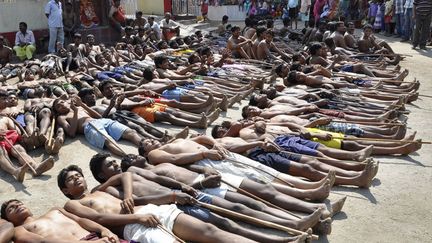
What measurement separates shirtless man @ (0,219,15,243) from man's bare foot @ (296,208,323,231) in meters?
2.32

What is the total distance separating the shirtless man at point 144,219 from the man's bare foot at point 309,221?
517mm

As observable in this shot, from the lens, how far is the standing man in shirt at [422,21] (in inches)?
531

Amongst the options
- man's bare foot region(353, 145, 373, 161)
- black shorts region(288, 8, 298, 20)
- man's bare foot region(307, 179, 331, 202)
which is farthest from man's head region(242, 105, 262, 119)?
black shorts region(288, 8, 298, 20)

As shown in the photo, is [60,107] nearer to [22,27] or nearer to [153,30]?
[22,27]

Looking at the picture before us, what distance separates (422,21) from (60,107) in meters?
11.1

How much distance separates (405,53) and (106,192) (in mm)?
11557

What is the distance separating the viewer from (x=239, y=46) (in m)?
11.9

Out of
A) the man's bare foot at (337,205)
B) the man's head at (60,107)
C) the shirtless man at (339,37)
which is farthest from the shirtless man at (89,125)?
the shirtless man at (339,37)

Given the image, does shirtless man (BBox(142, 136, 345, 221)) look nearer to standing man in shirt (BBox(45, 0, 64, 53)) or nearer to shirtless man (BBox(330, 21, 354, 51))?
shirtless man (BBox(330, 21, 354, 51))

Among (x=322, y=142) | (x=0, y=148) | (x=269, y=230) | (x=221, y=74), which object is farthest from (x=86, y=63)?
(x=269, y=230)

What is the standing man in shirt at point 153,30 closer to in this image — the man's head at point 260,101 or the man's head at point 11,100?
the man's head at point 11,100

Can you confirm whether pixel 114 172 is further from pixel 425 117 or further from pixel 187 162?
pixel 425 117

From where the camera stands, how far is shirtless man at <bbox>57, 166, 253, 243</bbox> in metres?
3.71

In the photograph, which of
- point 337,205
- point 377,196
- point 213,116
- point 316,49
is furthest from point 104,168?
point 316,49
